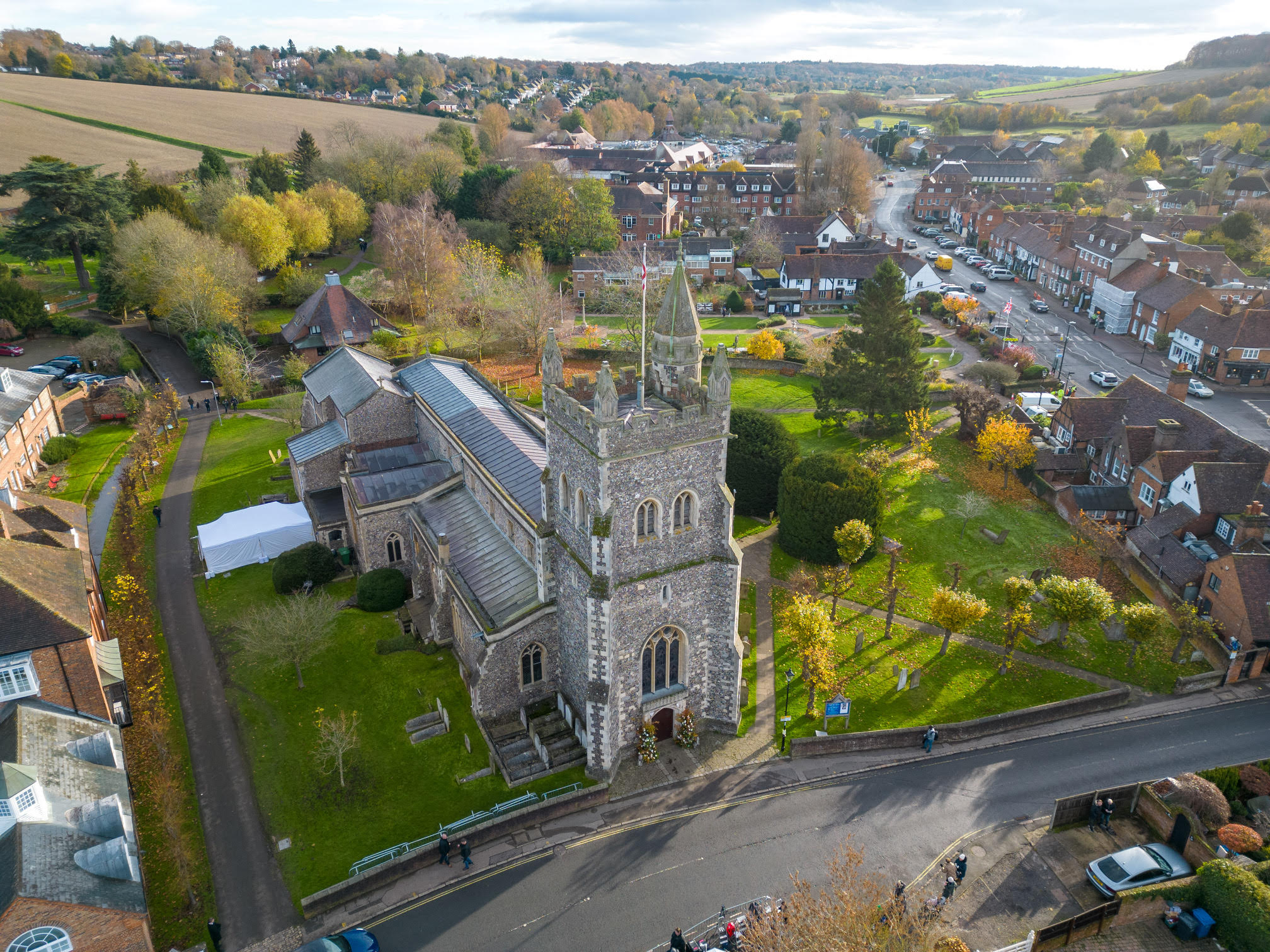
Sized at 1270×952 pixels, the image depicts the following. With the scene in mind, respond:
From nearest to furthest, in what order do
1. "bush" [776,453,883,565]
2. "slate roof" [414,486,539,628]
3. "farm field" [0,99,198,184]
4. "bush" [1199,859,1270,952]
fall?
1. "bush" [1199,859,1270,952]
2. "slate roof" [414,486,539,628]
3. "bush" [776,453,883,565]
4. "farm field" [0,99,198,184]

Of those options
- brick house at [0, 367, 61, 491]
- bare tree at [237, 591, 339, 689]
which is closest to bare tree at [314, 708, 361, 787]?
bare tree at [237, 591, 339, 689]

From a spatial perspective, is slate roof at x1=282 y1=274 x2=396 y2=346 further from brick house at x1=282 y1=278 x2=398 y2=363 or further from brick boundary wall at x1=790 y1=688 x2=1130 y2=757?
brick boundary wall at x1=790 y1=688 x2=1130 y2=757

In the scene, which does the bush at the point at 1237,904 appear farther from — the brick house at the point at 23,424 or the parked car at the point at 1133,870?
the brick house at the point at 23,424

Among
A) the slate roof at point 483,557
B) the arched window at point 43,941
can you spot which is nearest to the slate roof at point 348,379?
the slate roof at point 483,557

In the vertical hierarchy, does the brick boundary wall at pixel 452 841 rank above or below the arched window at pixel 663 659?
below

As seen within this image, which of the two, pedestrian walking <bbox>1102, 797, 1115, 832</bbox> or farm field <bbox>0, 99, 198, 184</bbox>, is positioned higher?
farm field <bbox>0, 99, 198, 184</bbox>

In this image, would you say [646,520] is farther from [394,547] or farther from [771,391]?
[771,391]

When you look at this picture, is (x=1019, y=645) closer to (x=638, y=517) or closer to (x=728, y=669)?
(x=728, y=669)
